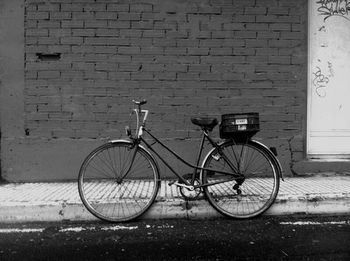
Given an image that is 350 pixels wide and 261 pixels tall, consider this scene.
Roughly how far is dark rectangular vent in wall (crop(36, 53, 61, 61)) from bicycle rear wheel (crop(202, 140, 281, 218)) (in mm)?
2851

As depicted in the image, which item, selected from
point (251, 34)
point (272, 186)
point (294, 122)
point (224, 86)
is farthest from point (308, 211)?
point (251, 34)

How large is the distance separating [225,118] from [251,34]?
6.78 ft

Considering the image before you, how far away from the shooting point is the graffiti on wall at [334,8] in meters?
6.77

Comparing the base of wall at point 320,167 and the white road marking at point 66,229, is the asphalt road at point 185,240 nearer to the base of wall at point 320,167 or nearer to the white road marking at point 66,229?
the white road marking at point 66,229

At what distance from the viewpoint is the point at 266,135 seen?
21.6 ft

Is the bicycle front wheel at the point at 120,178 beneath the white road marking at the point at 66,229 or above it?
above

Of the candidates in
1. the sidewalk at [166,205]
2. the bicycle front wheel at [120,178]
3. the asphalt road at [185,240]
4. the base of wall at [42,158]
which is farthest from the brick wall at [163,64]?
the asphalt road at [185,240]

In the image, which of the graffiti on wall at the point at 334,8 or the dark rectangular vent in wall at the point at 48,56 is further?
the graffiti on wall at the point at 334,8

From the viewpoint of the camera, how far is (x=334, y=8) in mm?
6777


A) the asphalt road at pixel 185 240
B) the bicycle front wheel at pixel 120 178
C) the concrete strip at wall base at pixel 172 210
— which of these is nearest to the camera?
the asphalt road at pixel 185 240

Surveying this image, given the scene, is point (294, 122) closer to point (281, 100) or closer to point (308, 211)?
point (281, 100)

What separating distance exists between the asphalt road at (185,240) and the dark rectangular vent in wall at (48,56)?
2.56 m

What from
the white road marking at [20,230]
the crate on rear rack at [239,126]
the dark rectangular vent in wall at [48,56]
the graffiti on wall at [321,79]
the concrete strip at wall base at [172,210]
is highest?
the dark rectangular vent in wall at [48,56]

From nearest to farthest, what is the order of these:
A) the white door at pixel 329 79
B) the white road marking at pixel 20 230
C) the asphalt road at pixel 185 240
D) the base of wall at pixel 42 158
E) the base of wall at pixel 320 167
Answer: the asphalt road at pixel 185 240, the white road marking at pixel 20 230, the base of wall at pixel 42 158, the base of wall at pixel 320 167, the white door at pixel 329 79
